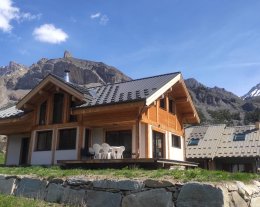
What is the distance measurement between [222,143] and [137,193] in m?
24.5

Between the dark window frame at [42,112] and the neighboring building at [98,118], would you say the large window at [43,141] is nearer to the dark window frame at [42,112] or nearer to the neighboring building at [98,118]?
the neighboring building at [98,118]

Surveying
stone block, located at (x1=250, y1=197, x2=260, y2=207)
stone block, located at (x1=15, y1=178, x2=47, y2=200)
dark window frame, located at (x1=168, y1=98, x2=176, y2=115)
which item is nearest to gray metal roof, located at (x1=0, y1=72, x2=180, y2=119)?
dark window frame, located at (x1=168, y1=98, x2=176, y2=115)

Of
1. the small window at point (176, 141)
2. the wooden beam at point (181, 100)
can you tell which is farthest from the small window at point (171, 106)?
the small window at point (176, 141)

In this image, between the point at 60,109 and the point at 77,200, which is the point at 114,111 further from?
the point at 77,200

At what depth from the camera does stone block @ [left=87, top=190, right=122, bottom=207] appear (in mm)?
9625

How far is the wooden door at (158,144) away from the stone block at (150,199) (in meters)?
9.70

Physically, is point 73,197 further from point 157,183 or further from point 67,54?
point 67,54

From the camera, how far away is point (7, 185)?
12.5m

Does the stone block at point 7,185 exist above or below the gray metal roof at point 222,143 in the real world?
below

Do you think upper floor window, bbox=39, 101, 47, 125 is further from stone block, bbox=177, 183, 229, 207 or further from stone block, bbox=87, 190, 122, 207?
stone block, bbox=177, 183, 229, 207

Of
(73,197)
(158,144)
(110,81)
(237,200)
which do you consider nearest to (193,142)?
(158,144)

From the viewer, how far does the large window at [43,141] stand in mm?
19609

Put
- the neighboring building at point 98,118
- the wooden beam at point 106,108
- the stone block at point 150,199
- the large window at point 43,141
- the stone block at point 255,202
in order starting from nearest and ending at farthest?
the stone block at point 150,199, the stone block at point 255,202, the wooden beam at point 106,108, the neighboring building at point 98,118, the large window at point 43,141

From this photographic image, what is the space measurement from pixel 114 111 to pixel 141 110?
149 cm
